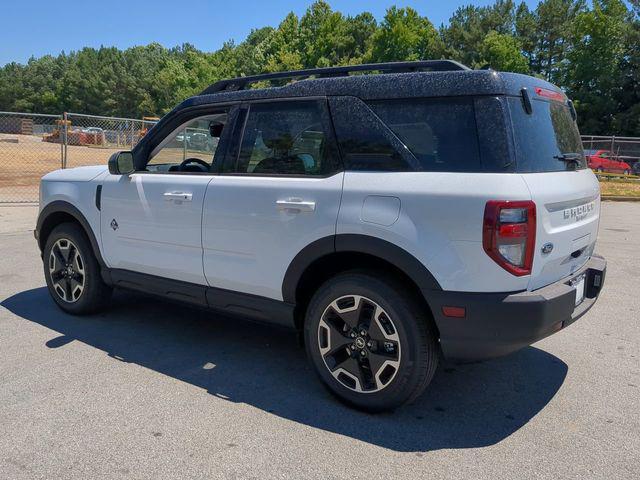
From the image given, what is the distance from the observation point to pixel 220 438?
9.87ft

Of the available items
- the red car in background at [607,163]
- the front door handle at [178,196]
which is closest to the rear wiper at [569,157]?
the front door handle at [178,196]

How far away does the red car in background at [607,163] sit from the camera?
26703 millimetres

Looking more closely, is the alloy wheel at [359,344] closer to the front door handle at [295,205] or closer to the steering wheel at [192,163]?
the front door handle at [295,205]

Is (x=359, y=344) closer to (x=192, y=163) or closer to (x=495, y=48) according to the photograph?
(x=192, y=163)

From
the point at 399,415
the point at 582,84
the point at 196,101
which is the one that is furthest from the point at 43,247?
the point at 582,84

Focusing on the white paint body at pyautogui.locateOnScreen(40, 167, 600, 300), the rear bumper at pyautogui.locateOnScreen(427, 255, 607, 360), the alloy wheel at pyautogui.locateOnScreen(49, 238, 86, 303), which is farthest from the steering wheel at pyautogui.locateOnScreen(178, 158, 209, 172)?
the rear bumper at pyautogui.locateOnScreen(427, 255, 607, 360)

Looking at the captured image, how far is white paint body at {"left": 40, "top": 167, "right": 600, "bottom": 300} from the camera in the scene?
2.85 meters

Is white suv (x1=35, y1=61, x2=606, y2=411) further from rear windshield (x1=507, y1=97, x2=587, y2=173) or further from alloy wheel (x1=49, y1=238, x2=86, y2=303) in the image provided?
alloy wheel (x1=49, y1=238, x2=86, y2=303)

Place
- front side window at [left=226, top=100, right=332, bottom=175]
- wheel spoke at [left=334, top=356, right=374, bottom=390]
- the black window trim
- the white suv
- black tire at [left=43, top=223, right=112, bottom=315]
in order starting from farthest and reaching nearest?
1. black tire at [left=43, top=223, right=112, bottom=315]
2. front side window at [left=226, top=100, right=332, bottom=175]
3. the black window trim
4. wheel spoke at [left=334, top=356, right=374, bottom=390]
5. the white suv

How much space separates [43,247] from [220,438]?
323cm

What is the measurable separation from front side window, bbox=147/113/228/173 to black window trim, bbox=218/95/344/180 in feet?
0.61

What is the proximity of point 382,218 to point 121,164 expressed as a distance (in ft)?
7.67

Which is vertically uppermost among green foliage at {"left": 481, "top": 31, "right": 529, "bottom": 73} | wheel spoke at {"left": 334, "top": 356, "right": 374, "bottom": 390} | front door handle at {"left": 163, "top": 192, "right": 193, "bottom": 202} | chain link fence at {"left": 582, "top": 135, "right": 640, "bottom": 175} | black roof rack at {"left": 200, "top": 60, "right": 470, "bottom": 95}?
green foliage at {"left": 481, "top": 31, "right": 529, "bottom": 73}

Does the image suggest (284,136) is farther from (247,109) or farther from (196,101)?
(196,101)
